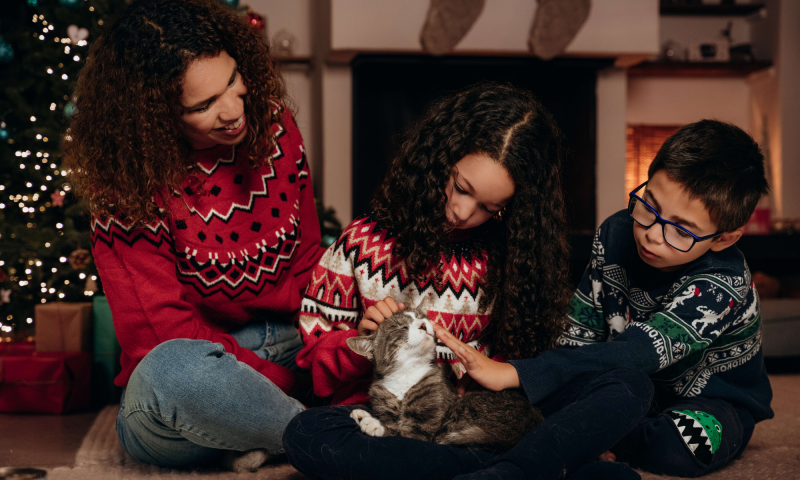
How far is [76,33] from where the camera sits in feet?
8.59

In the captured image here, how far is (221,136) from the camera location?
1.30 metres

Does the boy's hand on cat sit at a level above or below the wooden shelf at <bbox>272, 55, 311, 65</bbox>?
below

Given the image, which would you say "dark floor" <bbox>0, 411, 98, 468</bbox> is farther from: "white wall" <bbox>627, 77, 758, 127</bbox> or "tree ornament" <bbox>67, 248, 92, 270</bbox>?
"white wall" <bbox>627, 77, 758, 127</bbox>

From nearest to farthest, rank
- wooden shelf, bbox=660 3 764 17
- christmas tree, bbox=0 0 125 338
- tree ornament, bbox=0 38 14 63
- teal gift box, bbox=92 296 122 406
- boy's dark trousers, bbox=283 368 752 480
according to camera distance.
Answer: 1. boy's dark trousers, bbox=283 368 752 480
2. teal gift box, bbox=92 296 122 406
3. christmas tree, bbox=0 0 125 338
4. tree ornament, bbox=0 38 14 63
5. wooden shelf, bbox=660 3 764 17

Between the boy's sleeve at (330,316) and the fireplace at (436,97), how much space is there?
A: 2.37m

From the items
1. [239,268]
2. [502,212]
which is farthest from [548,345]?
[239,268]

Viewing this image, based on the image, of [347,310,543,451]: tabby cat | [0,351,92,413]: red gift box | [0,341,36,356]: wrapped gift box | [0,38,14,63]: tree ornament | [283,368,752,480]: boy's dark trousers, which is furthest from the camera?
[0,38,14,63]: tree ornament

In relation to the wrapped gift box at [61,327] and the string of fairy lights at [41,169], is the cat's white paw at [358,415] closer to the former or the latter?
the wrapped gift box at [61,327]

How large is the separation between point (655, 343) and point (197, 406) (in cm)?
88

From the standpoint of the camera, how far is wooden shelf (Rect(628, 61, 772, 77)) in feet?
13.1

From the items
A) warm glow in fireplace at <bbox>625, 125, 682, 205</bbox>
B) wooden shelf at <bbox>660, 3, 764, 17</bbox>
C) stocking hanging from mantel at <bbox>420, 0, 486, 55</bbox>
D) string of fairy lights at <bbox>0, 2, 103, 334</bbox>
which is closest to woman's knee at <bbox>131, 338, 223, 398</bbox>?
string of fairy lights at <bbox>0, 2, 103, 334</bbox>

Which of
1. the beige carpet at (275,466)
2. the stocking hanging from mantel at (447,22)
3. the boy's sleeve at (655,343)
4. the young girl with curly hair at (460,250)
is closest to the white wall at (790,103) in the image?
the stocking hanging from mantel at (447,22)

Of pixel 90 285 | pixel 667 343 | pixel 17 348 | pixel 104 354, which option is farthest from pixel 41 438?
pixel 667 343

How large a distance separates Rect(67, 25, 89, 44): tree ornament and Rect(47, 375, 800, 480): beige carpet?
1.73m
